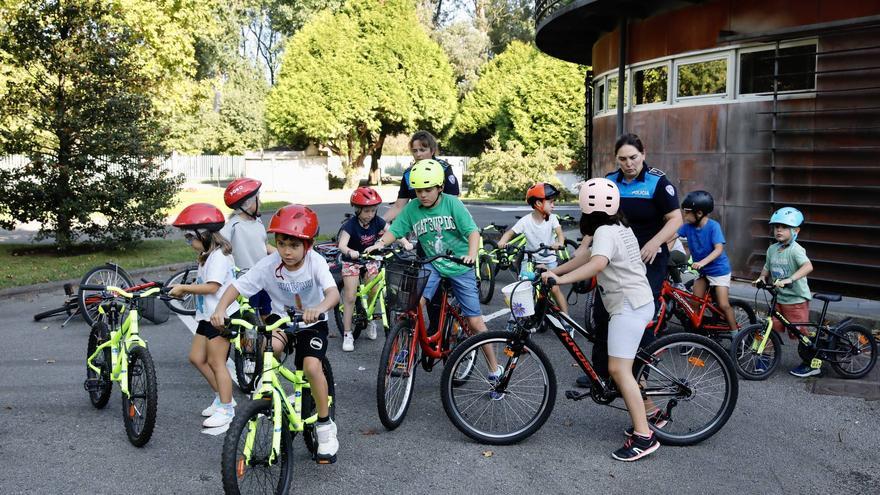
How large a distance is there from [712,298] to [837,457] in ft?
9.10

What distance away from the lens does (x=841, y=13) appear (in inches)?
386

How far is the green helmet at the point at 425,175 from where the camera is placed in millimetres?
5645

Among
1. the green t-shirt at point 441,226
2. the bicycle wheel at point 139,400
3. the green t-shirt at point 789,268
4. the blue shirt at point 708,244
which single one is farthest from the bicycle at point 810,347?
the bicycle wheel at point 139,400

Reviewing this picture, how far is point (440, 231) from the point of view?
5918 millimetres

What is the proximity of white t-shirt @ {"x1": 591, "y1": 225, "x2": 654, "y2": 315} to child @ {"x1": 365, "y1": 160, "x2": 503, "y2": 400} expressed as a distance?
1103mm

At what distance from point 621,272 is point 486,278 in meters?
5.62

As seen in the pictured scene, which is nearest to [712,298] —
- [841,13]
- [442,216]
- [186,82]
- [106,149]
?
[442,216]

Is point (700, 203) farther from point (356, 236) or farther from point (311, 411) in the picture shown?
point (311, 411)

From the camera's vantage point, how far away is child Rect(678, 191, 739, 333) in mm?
7426

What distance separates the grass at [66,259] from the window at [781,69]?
9.51 m

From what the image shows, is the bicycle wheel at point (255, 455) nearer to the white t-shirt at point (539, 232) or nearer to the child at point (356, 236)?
the child at point (356, 236)

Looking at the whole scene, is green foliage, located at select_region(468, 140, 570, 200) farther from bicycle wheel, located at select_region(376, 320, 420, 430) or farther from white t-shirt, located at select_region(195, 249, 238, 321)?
white t-shirt, located at select_region(195, 249, 238, 321)

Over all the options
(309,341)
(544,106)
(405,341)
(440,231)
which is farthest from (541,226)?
(544,106)

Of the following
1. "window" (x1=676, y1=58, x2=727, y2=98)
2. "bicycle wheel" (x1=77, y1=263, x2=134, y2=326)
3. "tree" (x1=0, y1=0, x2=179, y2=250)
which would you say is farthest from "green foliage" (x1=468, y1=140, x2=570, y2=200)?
"bicycle wheel" (x1=77, y1=263, x2=134, y2=326)
